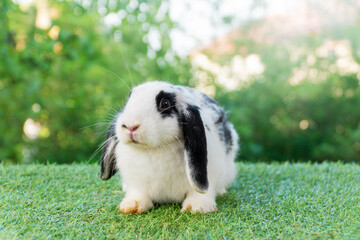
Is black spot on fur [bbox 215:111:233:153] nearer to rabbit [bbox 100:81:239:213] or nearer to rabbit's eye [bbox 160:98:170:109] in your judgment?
rabbit [bbox 100:81:239:213]

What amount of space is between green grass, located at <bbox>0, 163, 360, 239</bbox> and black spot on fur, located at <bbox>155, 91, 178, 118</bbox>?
589 millimetres

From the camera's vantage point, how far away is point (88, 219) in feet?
7.11

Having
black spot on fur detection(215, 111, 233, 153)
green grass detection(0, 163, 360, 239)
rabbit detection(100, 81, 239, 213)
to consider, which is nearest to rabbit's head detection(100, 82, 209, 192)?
rabbit detection(100, 81, 239, 213)

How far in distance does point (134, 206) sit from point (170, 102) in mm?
653

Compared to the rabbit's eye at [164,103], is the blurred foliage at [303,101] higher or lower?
lower

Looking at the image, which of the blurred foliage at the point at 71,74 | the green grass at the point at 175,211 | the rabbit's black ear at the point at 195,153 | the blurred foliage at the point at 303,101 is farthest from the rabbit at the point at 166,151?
the blurred foliage at the point at 303,101

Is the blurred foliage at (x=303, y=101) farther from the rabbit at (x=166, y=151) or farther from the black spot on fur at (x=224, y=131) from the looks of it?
the rabbit at (x=166, y=151)

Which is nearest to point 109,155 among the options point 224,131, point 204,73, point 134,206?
point 134,206

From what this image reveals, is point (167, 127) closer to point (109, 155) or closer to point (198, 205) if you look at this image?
point (198, 205)

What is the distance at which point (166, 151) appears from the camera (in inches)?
87.8

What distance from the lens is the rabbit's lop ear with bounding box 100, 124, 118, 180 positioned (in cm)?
253

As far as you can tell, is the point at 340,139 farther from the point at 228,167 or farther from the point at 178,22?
the point at 228,167

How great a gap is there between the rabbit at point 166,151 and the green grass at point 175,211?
11 cm

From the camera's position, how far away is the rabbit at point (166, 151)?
214 centimetres
